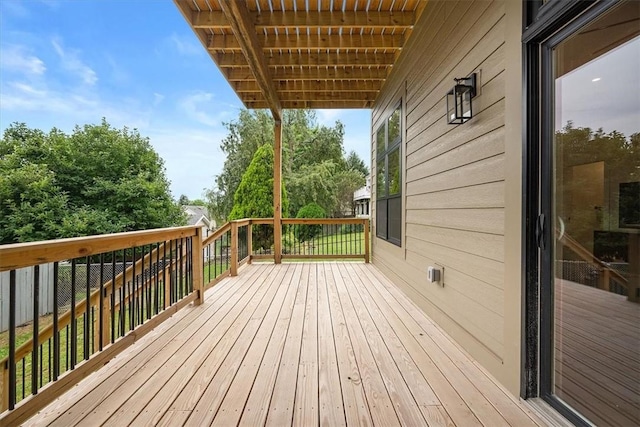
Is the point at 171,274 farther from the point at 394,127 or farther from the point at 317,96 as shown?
the point at 317,96

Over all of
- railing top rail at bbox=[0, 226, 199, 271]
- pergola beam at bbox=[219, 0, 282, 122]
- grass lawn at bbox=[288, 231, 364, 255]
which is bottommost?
grass lawn at bbox=[288, 231, 364, 255]

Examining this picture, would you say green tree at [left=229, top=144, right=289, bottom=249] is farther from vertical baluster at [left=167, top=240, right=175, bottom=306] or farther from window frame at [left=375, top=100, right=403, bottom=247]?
vertical baluster at [left=167, top=240, right=175, bottom=306]

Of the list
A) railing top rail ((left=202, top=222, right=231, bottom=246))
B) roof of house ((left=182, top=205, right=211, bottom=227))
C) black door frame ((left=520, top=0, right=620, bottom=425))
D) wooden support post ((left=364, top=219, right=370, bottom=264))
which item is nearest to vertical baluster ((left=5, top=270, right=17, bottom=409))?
railing top rail ((left=202, top=222, right=231, bottom=246))

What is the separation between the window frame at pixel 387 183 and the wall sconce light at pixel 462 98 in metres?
1.65

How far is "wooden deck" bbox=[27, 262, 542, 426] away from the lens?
1457mm

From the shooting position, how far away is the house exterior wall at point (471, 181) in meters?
1.66

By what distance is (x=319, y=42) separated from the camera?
12.1ft

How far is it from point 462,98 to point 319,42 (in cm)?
221

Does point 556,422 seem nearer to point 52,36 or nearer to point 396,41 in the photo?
point 396,41

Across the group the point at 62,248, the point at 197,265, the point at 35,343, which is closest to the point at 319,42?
the point at 197,265

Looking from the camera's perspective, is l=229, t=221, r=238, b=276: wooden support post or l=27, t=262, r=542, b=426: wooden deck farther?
l=229, t=221, r=238, b=276: wooden support post

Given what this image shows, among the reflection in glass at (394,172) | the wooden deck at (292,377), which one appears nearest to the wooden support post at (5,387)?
the wooden deck at (292,377)

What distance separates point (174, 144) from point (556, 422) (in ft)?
109

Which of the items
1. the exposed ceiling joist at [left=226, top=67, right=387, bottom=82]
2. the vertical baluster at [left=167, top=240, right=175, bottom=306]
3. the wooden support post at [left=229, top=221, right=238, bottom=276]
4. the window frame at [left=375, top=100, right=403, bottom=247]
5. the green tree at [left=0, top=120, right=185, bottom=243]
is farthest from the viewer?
the green tree at [left=0, top=120, right=185, bottom=243]
